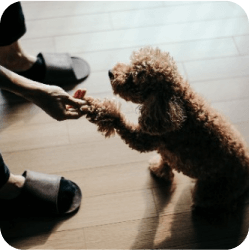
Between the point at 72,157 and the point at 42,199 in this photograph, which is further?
the point at 72,157

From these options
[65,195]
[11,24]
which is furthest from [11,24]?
[65,195]

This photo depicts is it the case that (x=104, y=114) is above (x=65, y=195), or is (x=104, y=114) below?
above

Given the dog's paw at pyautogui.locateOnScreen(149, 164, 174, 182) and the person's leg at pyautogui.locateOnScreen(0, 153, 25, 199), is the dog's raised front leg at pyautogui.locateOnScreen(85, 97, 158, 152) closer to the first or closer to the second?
the dog's paw at pyautogui.locateOnScreen(149, 164, 174, 182)

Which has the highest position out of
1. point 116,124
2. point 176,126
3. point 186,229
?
point 176,126

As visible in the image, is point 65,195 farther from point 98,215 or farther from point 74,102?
point 74,102

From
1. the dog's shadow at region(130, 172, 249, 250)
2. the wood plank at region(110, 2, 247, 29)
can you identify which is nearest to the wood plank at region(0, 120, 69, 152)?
the dog's shadow at region(130, 172, 249, 250)

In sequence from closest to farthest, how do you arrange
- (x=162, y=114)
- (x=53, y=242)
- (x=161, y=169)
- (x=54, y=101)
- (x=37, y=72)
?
1. (x=162, y=114)
2. (x=54, y=101)
3. (x=53, y=242)
4. (x=161, y=169)
5. (x=37, y=72)

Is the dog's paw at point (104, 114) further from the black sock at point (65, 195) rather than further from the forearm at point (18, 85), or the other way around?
the black sock at point (65, 195)

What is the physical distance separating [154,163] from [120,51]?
76 cm

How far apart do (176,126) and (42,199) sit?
709 millimetres

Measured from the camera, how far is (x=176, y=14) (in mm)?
2295

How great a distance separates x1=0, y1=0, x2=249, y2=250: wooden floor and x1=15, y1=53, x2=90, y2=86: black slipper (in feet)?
0.23

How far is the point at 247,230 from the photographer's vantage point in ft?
5.20

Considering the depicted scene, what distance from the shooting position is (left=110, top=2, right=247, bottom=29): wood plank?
2.26 meters
